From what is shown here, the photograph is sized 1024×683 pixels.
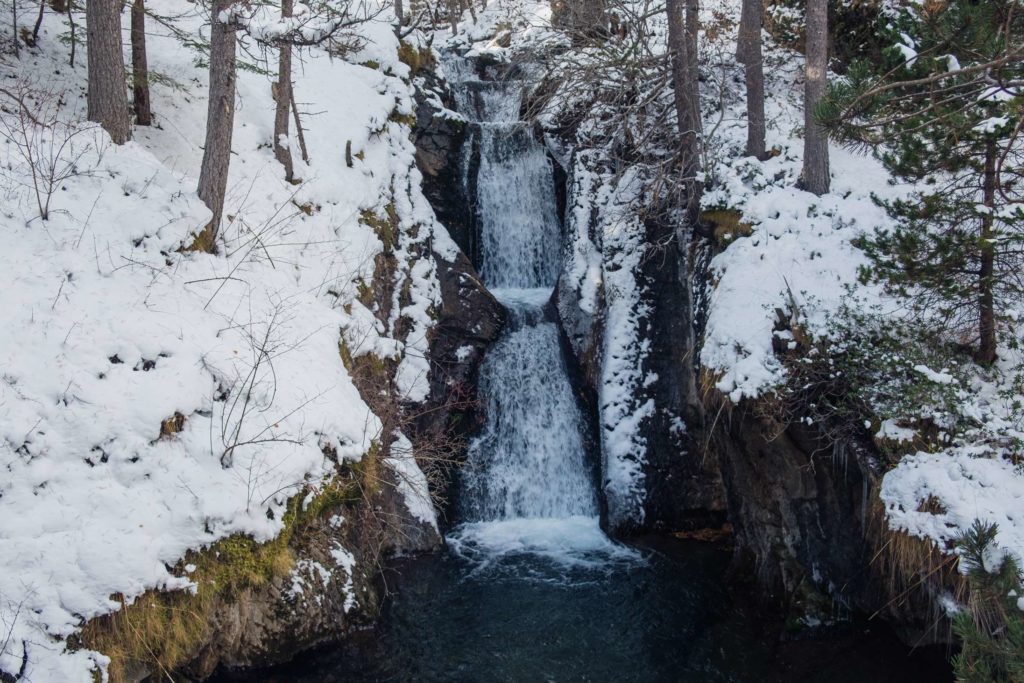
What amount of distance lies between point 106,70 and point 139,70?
115 cm

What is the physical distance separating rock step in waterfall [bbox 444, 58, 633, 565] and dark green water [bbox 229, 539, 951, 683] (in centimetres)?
64

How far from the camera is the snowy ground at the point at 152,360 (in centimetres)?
479

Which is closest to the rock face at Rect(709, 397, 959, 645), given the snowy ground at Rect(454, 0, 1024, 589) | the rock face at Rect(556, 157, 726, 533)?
the snowy ground at Rect(454, 0, 1024, 589)

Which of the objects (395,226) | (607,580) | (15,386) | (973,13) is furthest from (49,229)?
(973,13)

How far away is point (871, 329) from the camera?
7.49 metres

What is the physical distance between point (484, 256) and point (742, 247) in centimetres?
530

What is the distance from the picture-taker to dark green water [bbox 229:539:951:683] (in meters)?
6.54

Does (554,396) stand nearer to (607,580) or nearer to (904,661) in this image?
(607,580)

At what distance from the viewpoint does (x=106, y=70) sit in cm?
777

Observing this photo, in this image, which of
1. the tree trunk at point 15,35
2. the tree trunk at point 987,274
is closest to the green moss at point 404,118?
the tree trunk at point 15,35

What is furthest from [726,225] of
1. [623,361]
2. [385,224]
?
[385,224]

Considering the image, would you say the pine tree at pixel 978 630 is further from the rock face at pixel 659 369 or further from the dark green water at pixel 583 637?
the rock face at pixel 659 369

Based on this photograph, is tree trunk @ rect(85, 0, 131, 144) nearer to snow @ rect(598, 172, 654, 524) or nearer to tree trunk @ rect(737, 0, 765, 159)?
snow @ rect(598, 172, 654, 524)

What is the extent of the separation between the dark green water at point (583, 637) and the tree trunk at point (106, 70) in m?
6.13
